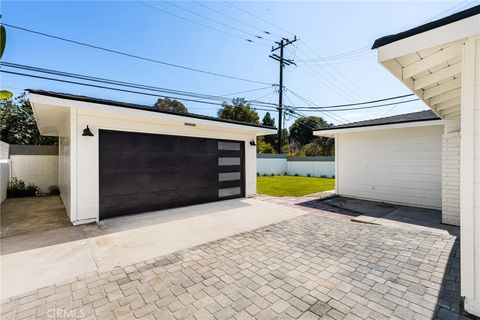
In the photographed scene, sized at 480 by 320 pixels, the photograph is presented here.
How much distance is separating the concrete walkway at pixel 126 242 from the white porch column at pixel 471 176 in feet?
11.5

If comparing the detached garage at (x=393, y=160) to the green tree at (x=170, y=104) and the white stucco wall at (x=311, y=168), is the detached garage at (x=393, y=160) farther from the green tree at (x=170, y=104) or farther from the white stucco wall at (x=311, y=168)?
the green tree at (x=170, y=104)

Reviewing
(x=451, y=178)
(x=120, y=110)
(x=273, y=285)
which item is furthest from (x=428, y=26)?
(x=120, y=110)

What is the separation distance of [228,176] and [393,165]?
5.94 metres

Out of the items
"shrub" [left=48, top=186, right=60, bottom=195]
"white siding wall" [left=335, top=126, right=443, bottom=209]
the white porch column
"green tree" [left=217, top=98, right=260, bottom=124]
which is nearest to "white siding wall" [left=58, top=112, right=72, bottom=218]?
"shrub" [left=48, top=186, right=60, bottom=195]

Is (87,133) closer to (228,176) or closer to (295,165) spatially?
(228,176)

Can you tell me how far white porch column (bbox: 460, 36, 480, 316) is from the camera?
2371 mm

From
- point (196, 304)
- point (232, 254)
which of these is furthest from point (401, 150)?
point (196, 304)

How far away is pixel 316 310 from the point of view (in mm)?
2465

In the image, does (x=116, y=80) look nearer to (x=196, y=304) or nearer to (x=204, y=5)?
(x=204, y=5)

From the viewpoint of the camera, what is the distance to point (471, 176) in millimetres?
2400

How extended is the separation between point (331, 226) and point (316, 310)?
3219mm

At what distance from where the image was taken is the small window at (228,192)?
8.27 meters

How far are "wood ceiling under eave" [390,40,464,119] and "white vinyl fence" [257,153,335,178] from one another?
13.5m

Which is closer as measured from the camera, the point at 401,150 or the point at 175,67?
the point at 401,150
